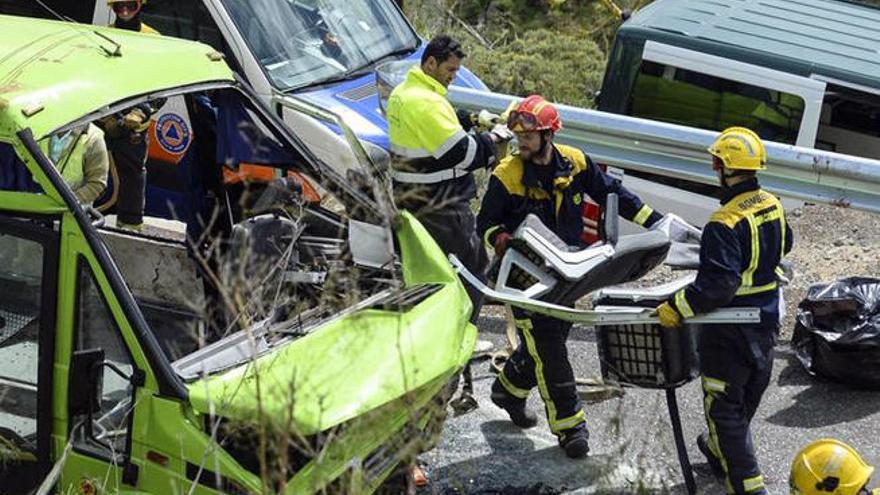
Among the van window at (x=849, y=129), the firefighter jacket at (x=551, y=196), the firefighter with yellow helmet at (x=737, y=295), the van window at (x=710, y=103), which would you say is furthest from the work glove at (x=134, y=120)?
the van window at (x=849, y=129)

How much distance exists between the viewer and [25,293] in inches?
181

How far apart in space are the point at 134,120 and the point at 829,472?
426 cm

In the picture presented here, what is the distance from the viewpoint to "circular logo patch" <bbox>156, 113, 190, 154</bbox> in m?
7.68

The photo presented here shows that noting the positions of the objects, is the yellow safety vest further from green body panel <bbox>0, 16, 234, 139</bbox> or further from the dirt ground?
the dirt ground

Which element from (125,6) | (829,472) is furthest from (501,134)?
(829,472)

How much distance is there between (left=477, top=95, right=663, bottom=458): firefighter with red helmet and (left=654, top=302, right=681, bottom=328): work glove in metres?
0.71

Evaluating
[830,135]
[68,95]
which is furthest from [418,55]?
[68,95]

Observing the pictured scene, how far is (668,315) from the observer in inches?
221

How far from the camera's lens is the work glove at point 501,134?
6.95m

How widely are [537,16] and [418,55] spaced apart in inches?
280


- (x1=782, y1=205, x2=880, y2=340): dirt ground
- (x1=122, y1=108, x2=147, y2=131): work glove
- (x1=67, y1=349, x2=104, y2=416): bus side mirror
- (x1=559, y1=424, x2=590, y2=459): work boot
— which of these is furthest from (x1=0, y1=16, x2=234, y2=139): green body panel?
(x1=782, y1=205, x2=880, y2=340): dirt ground

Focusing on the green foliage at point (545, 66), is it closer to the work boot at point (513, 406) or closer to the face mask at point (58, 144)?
the work boot at point (513, 406)

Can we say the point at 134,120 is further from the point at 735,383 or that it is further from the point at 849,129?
the point at 849,129

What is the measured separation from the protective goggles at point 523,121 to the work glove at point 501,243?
49 centimetres
